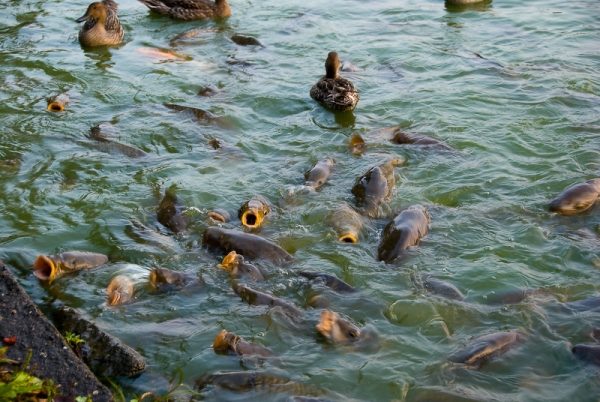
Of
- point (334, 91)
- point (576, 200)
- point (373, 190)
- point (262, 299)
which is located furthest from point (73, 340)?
point (334, 91)

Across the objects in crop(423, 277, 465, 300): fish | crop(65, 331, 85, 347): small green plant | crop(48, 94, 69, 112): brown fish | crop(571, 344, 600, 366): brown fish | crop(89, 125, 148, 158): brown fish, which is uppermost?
crop(48, 94, 69, 112): brown fish

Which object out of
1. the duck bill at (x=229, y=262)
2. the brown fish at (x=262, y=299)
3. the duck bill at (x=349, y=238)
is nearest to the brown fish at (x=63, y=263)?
the duck bill at (x=229, y=262)

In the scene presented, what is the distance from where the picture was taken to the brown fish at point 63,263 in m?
6.30

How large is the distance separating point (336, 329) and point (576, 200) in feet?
9.96

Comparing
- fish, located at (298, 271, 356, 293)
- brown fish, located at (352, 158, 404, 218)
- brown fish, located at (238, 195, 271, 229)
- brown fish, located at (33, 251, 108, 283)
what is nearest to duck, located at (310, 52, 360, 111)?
brown fish, located at (352, 158, 404, 218)

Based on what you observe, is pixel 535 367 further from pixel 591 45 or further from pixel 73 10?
pixel 73 10

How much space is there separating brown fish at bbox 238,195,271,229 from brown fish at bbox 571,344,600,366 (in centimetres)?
297

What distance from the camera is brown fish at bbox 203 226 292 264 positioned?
21.5ft

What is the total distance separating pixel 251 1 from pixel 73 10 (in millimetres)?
3215

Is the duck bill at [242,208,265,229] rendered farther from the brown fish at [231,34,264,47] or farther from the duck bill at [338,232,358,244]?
the brown fish at [231,34,264,47]

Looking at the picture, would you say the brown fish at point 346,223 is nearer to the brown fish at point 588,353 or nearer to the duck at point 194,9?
the brown fish at point 588,353

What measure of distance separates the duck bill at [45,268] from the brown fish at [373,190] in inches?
113

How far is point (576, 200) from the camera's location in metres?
7.38

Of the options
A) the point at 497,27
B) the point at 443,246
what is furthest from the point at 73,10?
the point at 443,246
